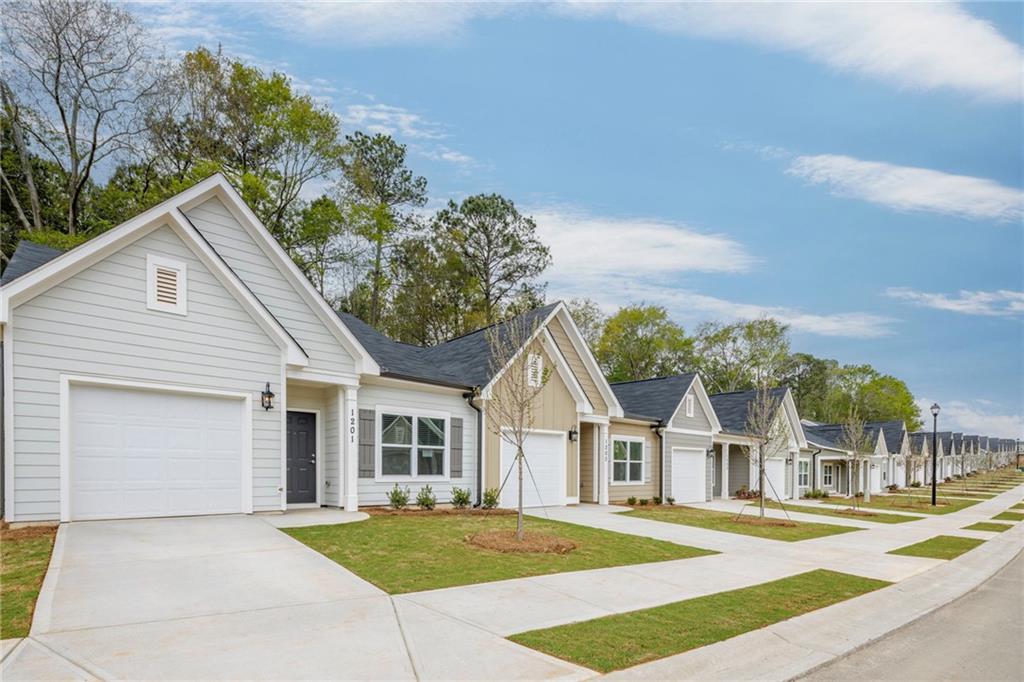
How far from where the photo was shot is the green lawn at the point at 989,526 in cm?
1971

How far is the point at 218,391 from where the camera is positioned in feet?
38.9

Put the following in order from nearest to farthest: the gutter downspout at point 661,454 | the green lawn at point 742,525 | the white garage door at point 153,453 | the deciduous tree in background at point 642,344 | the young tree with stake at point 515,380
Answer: the white garage door at point 153,453 → the young tree with stake at point 515,380 → the green lawn at point 742,525 → the gutter downspout at point 661,454 → the deciduous tree in background at point 642,344

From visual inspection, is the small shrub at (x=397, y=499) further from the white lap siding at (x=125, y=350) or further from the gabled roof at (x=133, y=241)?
the gabled roof at (x=133, y=241)

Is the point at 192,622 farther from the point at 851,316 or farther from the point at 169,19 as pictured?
the point at 851,316

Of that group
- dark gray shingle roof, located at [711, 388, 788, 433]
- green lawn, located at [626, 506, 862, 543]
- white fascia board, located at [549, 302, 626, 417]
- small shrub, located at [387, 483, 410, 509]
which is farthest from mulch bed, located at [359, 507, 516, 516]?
dark gray shingle roof, located at [711, 388, 788, 433]

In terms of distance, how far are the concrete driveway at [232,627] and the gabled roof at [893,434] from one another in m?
52.7

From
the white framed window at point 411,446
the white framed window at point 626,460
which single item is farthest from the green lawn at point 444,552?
the white framed window at point 626,460

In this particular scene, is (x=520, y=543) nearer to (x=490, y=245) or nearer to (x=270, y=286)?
(x=270, y=286)

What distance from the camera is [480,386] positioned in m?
17.0

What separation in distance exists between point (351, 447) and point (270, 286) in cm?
377

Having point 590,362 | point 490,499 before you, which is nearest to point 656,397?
point 590,362

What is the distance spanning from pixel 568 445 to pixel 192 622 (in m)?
14.6

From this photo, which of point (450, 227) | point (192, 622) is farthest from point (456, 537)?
point (450, 227)

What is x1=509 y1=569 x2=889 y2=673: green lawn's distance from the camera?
18.2 ft
